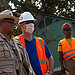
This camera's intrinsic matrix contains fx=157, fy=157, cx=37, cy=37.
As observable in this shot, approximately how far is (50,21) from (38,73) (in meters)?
8.30

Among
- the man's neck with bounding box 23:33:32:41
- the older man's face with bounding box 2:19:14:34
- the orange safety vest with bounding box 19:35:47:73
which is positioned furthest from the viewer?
the man's neck with bounding box 23:33:32:41

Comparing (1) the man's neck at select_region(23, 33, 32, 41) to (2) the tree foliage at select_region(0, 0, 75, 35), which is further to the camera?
(2) the tree foliage at select_region(0, 0, 75, 35)

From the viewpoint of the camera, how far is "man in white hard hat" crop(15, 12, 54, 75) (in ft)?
10.8

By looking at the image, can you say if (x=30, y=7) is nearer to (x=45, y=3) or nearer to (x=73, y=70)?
(x=45, y=3)

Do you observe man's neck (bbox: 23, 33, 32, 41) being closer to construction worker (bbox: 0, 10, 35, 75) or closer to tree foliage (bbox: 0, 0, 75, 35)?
construction worker (bbox: 0, 10, 35, 75)

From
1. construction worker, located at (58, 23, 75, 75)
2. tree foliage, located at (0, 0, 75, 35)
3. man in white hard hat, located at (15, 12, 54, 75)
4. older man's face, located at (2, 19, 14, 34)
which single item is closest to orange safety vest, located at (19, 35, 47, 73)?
man in white hard hat, located at (15, 12, 54, 75)

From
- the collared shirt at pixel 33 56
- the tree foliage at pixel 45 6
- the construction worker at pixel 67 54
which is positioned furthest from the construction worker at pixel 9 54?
the tree foliage at pixel 45 6

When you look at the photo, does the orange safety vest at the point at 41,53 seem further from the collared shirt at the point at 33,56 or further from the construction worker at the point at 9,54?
the construction worker at the point at 9,54

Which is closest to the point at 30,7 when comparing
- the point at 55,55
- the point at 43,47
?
the point at 55,55

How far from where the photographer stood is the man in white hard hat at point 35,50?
3305mm

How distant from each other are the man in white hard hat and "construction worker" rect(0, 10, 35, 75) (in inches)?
27.0

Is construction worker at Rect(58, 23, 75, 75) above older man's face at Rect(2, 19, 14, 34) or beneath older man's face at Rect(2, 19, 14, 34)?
beneath

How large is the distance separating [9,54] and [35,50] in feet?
3.99

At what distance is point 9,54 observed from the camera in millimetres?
2221
